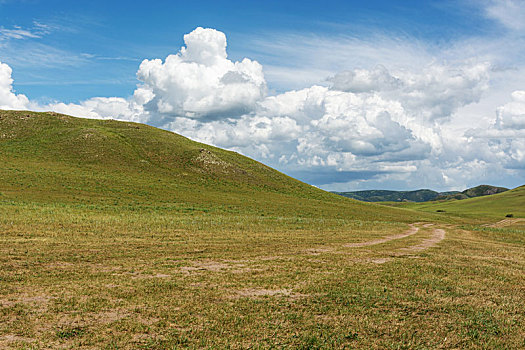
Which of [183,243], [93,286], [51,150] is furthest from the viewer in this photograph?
[51,150]

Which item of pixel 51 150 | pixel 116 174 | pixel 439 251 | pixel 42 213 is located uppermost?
pixel 51 150

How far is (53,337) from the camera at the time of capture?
11.4m

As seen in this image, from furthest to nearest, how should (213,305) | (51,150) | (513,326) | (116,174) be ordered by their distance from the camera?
(51,150) < (116,174) < (213,305) < (513,326)

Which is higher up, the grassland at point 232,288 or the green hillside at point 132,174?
the green hillside at point 132,174

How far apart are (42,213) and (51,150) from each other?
7952 cm

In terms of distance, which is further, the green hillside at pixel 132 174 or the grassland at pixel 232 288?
the green hillside at pixel 132 174

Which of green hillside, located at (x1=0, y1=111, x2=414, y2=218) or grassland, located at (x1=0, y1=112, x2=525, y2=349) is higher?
green hillside, located at (x1=0, y1=111, x2=414, y2=218)

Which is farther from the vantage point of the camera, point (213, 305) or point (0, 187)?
point (0, 187)

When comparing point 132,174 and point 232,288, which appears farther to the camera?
point 132,174

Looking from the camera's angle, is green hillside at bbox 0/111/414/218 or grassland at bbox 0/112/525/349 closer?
grassland at bbox 0/112/525/349

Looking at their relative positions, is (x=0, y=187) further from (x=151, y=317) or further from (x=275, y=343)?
(x=275, y=343)

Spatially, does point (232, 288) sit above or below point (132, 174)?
below

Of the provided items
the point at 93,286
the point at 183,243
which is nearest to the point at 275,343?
the point at 93,286

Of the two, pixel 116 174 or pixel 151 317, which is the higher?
pixel 116 174
